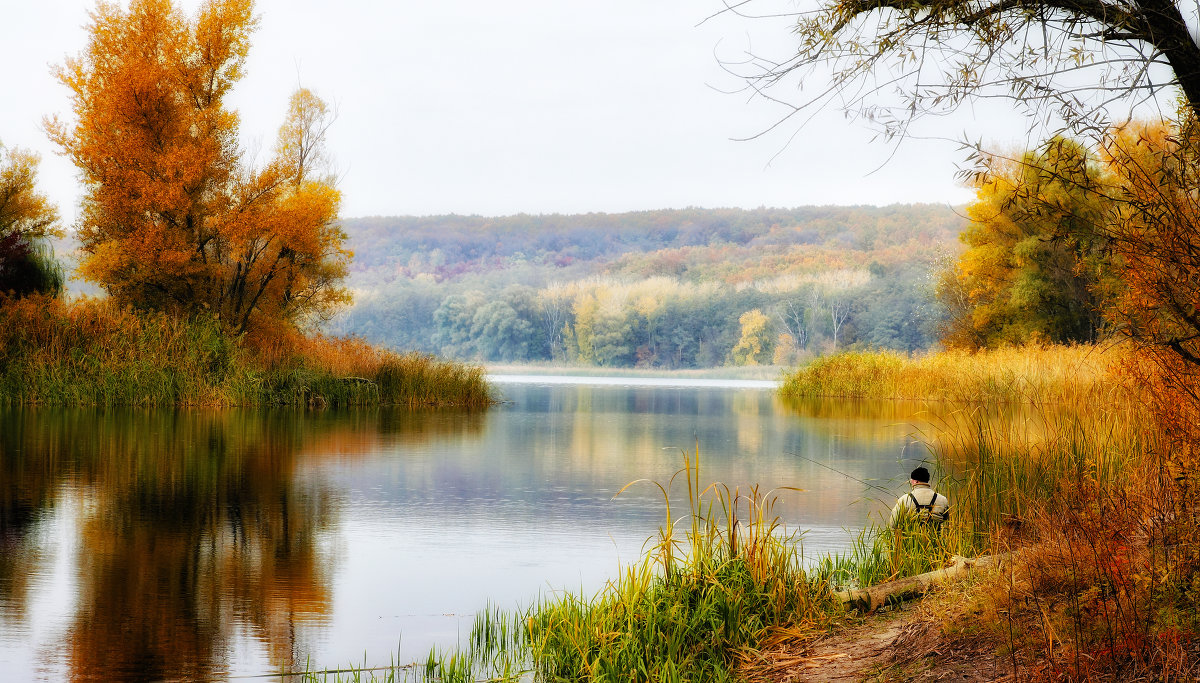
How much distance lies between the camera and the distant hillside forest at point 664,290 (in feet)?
231

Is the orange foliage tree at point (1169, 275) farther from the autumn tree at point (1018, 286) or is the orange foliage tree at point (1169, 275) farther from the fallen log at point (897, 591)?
the autumn tree at point (1018, 286)

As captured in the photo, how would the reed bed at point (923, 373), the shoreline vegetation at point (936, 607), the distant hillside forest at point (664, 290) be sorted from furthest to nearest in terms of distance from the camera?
the distant hillside forest at point (664, 290) < the reed bed at point (923, 373) < the shoreline vegetation at point (936, 607)

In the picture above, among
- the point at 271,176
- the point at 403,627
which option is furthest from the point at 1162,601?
the point at 271,176

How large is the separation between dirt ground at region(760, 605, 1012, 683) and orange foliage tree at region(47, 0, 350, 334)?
20.6 m

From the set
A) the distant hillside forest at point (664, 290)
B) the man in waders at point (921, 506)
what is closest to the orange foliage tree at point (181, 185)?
the man in waders at point (921, 506)

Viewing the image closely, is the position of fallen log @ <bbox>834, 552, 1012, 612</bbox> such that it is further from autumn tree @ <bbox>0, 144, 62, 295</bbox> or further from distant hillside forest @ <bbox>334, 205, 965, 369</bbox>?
distant hillside forest @ <bbox>334, 205, 965, 369</bbox>

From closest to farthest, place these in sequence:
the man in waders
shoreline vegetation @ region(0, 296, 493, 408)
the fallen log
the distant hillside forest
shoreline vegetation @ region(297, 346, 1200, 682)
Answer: shoreline vegetation @ region(297, 346, 1200, 682) < the fallen log < the man in waders < shoreline vegetation @ region(0, 296, 493, 408) < the distant hillside forest

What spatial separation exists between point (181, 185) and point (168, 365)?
4252mm

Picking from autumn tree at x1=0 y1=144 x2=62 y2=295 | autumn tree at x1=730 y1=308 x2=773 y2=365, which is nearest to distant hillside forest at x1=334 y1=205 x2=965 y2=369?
autumn tree at x1=730 y1=308 x2=773 y2=365

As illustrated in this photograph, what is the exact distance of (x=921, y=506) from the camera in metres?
6.48

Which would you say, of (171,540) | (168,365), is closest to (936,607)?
→ (171,540)

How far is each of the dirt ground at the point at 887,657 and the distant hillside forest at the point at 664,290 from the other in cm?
5702

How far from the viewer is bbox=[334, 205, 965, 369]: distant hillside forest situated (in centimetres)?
7044

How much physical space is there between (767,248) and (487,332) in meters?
30.4
